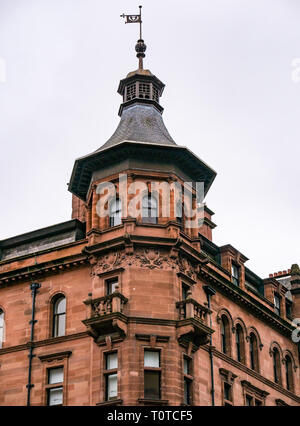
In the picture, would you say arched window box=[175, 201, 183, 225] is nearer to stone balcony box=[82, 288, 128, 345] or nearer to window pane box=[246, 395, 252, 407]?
stone balcony box=[82, 288, 128, 345]

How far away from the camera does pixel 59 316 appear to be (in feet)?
157

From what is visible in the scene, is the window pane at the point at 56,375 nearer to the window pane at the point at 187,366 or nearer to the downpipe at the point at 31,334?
the downpipe at the point at 31,334

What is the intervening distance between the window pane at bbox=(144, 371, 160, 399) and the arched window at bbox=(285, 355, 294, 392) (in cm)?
1648

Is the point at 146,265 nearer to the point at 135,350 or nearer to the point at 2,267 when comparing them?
the point at 135,350

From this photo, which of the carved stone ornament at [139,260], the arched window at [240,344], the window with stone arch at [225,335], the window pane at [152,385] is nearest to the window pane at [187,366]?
the window pane at [152,385]

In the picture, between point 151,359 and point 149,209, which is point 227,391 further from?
point 149,209

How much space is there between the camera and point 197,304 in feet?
149

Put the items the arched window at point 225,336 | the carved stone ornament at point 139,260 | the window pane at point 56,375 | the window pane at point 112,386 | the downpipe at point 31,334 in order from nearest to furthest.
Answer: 1. the window pane at point 112,386
2. the carved stone ornament at point 139,260
3. the window pane at point 56,375
4. the downpipe at point 31,334
5. the arched window at point 225,336

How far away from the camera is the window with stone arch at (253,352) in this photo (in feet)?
175

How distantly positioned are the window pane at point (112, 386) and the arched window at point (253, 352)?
41.0 feet

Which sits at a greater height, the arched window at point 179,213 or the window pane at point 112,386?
the arched window at point 179,213

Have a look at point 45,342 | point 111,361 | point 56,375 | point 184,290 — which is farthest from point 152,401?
point 45,342
